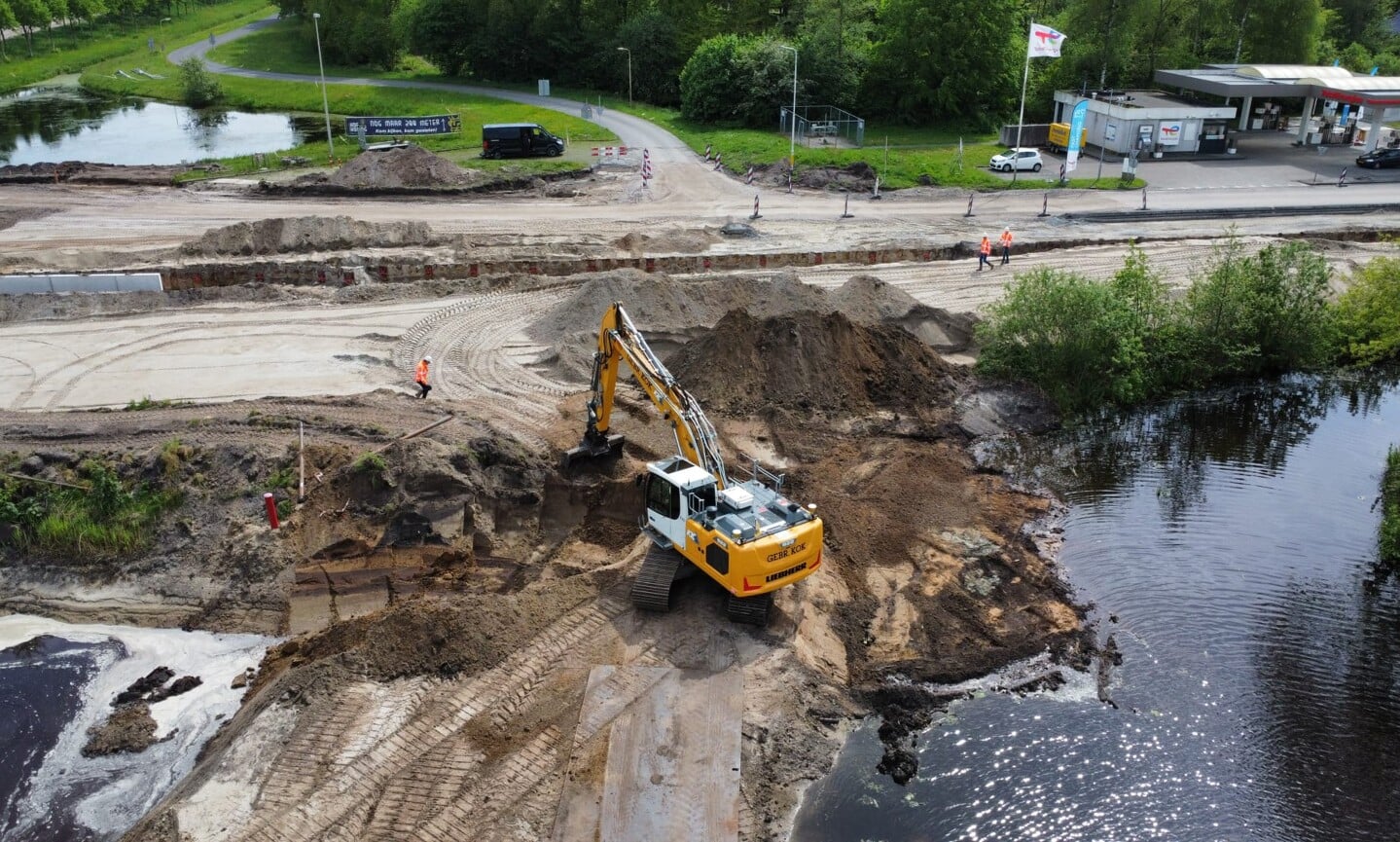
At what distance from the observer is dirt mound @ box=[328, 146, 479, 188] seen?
47500 millimetres

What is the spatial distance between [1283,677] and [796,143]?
4406 centimetres

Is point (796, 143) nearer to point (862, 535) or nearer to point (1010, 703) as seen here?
point (862, 535)

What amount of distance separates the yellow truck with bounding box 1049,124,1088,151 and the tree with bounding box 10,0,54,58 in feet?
276

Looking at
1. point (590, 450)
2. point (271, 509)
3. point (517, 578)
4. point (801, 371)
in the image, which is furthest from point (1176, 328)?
point (271, 509)

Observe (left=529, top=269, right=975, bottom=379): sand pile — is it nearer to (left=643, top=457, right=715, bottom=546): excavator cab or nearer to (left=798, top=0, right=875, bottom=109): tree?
(left=643, top=457, right=715, bottom=546): excavator cab

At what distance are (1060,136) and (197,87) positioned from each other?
61441 mm

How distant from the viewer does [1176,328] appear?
29156 millimetres

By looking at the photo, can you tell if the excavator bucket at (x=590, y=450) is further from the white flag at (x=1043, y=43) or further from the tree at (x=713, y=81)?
the tree at (x=713, y=81)

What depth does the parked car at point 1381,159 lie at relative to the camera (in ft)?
170

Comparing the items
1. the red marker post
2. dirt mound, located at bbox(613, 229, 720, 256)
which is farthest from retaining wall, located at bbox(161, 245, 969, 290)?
the red marker post

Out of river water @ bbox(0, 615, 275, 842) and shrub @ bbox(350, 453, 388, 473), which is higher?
shrub @ bbox(350, 453, 388, 473)

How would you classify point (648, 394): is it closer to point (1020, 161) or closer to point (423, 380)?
point (423, 380)

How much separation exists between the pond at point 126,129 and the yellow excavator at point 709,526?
5067 cm

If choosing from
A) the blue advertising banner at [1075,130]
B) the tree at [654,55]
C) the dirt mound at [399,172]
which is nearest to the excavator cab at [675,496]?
the dirt mound at [399,172]
